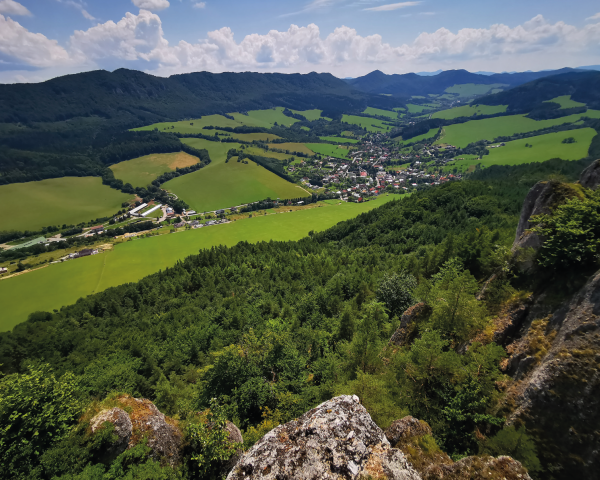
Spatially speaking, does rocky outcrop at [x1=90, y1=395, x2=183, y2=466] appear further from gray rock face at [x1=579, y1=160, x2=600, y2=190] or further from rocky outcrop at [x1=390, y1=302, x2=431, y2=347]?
gray rock face at [x1=579, y1=160, x2=600, y2=190]

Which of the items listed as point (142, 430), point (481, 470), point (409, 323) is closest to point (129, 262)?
point (142, 430)

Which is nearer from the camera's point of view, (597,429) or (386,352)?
(597,429)

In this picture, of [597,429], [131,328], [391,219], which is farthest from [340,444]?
[391,219]

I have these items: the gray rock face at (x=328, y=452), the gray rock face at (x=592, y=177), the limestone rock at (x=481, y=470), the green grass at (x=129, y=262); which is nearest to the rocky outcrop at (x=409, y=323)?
the gray rock face at (x=328, y=452)

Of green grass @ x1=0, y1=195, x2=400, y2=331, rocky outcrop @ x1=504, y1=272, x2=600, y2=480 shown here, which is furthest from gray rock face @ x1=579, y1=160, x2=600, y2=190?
green grass @ x1=0, y1=195, x2=400, y2=331

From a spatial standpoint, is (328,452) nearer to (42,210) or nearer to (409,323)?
(409,323)

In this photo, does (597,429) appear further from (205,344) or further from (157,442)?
(205,344)
